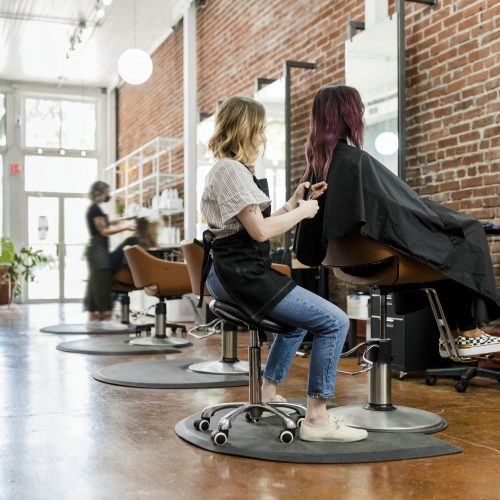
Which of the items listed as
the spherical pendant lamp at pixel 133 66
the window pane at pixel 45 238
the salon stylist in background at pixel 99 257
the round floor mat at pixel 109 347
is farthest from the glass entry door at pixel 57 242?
the round floor mat at pixel 109 347

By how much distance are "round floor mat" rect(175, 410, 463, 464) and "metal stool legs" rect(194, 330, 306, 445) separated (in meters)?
0.03

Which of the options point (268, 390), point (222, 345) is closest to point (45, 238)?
point (222, 345)

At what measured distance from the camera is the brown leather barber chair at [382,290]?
2.69 metres

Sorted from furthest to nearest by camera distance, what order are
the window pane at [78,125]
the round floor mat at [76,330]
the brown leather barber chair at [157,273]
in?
the window pane at [78,125], the round floor mat at [76,330], the brown leather barber chair at [157,273]

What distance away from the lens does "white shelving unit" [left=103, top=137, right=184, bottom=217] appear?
9.80 meters

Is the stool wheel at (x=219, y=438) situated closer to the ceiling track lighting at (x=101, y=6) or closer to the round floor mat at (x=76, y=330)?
the round floor mat at (x=76, y=330)

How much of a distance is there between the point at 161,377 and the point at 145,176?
777 cm

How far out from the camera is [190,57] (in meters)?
9.27

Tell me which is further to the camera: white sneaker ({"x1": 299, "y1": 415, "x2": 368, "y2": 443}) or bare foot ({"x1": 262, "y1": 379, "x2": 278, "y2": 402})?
A: bare foot ({"x1": 262, "y1": 379, "x2": 278, "y2": 402})

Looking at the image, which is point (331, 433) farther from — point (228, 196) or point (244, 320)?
point (228, 196)

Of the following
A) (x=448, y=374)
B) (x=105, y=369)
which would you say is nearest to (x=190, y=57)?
(x=105, y=369)

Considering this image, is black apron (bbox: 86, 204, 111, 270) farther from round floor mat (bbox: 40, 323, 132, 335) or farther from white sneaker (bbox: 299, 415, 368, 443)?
white sneaker (bbox: 299, 415, 368, 443)

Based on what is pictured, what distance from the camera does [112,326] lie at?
705 cm

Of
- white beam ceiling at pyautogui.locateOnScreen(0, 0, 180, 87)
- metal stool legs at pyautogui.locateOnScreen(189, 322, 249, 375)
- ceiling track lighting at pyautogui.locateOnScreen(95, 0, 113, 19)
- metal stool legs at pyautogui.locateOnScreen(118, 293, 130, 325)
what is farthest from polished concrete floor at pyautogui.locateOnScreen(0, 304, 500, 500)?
white beam ceiling at pyautogui.locateOnScreen(0, 0, 180, 87)
